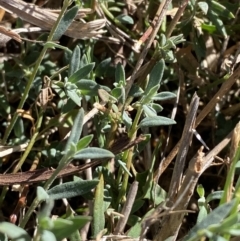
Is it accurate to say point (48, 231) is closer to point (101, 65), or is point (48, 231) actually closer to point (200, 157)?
A: point (200, 157)

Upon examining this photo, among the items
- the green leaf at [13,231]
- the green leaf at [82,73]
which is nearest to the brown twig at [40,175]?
the green leaf at [82,73]

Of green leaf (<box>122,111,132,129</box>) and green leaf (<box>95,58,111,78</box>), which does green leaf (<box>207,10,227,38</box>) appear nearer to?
green leaf (<box>95,58,111,78</box>)

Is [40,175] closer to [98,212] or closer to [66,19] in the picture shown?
[98,212]

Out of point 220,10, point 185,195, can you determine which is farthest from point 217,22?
point 185,195

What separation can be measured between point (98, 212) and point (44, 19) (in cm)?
67

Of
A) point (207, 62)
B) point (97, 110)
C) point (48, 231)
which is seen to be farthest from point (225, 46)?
point (48, 231)

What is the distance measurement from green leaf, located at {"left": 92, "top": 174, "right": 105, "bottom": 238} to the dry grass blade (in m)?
0.56

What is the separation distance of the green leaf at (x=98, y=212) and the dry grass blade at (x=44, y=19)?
1.83 feet

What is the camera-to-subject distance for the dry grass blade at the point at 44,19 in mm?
1813

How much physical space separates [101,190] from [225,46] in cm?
87

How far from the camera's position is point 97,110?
1.74 metres

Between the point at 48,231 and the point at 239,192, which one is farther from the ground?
the point at 239,192

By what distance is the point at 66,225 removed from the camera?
1.21 metres

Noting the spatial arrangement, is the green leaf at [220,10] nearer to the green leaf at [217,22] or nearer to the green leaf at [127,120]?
the green leaf at [217,22]
